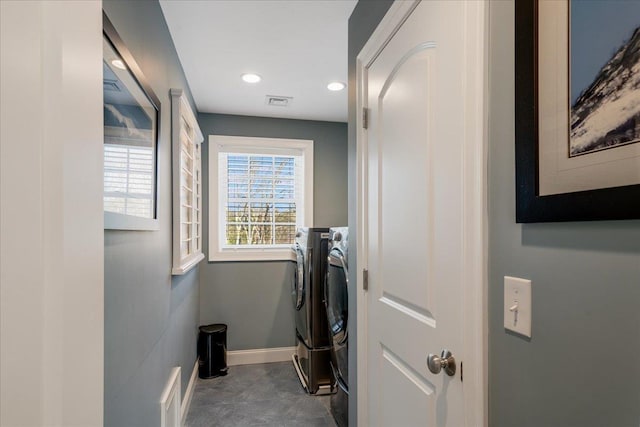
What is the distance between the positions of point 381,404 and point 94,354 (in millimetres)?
1193

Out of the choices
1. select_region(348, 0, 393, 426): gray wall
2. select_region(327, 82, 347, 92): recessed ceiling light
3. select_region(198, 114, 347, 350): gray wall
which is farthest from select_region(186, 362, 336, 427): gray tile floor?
select_region(327, 82, 347, 92): recessed ceiling light

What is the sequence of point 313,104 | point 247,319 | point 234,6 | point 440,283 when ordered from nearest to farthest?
1. point 440,283
2. point 234,6
3. point 313,104
4. point 247,319

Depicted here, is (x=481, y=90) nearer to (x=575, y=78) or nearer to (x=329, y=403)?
(x=575, y=78)

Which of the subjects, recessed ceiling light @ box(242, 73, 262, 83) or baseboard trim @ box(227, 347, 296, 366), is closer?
recessed ceiling light @ box(242, 73, 262, 83)

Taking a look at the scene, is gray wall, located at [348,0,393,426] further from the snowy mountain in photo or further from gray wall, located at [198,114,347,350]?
gray wall, located at [198,114,347,350]

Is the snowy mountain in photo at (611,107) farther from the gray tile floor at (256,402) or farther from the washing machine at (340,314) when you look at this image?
the gray tile floor at (256,402)

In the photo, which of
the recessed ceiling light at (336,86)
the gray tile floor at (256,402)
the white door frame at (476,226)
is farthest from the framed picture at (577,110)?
the gray tile floor at (256,402)

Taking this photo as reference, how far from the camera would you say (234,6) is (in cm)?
177

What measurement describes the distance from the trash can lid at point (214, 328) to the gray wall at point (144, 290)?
763 mm

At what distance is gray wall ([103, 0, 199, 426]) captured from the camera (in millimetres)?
1095

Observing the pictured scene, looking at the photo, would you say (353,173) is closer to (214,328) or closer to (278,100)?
(278,100)

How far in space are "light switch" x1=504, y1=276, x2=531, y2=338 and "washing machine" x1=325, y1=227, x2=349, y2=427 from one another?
137 centimetres

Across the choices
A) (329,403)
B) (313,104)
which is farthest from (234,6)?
(329,403)

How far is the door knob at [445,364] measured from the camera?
919 millimetres
